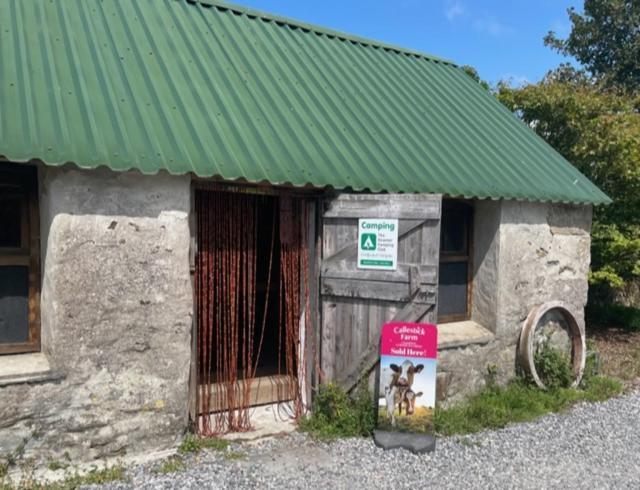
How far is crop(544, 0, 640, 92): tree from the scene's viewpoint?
2158cm

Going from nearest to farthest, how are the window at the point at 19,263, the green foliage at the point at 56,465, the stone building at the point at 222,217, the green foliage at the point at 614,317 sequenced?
the green foliage at the point at 56,465 < the stone building at the point at 222,217 < the window at the point at 19,263 < the green foliage at the point at 614,317

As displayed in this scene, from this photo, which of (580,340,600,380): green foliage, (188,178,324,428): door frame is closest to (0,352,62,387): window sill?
(188,178,324,428): door frame

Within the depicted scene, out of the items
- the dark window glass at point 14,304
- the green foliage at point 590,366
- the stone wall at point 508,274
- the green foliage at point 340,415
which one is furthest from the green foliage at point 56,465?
the green foliage at point 590,366

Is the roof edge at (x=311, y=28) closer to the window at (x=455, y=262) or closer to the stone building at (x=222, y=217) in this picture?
the stone building at (x=222, y=217)

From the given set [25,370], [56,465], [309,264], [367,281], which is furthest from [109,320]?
[367,281]

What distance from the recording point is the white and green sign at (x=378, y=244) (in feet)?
17.3

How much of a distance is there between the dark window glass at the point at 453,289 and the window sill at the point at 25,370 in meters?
4.54

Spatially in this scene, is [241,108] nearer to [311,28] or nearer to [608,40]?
[311,28]

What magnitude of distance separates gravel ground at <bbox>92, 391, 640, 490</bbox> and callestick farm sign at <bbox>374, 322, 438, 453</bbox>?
16 cm

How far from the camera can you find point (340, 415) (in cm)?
546

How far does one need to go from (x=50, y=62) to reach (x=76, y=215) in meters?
1.67

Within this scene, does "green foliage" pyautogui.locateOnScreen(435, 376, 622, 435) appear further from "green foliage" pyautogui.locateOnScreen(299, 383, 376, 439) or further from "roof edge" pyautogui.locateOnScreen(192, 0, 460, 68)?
"roof edge" pyautogui.locateOnScreen(192, 0, 460, 68)

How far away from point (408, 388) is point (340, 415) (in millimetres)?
776

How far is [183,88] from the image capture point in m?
5.46
